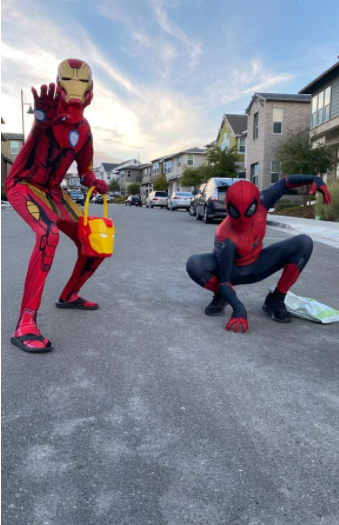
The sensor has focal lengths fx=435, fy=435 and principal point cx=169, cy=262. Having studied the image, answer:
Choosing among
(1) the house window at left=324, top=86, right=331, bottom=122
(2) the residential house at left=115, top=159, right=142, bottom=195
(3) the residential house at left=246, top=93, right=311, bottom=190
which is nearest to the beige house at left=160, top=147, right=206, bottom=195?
(2) the residential house at left=115, top=159, right=142, bottom=195

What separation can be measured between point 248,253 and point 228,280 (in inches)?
12.8

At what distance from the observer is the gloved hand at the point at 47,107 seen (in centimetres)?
296

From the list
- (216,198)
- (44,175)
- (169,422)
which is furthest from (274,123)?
(169,422)

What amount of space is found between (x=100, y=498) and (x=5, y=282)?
4395 millimetres

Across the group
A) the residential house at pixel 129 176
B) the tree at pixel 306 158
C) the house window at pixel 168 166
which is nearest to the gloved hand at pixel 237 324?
the tree at pixel 306 158

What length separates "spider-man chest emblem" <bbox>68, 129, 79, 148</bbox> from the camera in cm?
348

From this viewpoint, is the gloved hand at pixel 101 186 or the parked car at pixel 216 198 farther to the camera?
the parked car at pixel 216 198

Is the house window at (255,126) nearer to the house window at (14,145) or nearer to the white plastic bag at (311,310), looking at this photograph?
Answer: the white plastic bag at (311,310)

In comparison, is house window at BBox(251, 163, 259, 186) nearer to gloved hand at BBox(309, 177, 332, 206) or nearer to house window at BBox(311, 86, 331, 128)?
house window at BBox(311, 86, 331, 128)

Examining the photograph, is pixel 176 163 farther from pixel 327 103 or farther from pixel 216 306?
pixel 216 306

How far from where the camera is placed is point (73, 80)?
132 inches

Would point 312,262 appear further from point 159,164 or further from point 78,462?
point 159,164

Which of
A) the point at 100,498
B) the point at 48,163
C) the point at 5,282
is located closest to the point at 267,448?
the point at 100,498

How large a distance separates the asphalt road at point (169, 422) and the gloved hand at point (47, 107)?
169 centimetres
